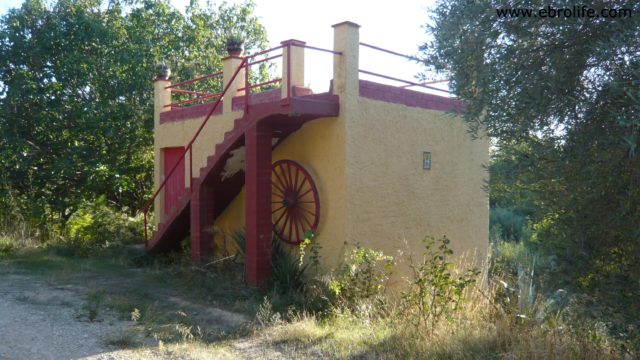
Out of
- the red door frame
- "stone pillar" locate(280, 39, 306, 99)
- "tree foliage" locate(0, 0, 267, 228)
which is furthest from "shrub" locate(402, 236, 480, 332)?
"tree foliage" locate(0, 0, 267, 228)

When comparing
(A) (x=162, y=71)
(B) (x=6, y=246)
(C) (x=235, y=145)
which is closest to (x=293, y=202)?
(C) (x=235, y=145)

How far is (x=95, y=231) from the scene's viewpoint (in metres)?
13.8

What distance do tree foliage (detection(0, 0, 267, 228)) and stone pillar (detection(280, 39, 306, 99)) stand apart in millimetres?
8084

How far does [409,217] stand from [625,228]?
5.51m

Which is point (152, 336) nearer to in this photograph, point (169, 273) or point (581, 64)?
point (169, 273)

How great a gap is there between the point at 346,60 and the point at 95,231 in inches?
320

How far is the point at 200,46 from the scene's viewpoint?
18.8m

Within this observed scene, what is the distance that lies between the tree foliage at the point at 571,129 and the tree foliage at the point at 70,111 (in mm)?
12159

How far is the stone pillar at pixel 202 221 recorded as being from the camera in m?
10.3

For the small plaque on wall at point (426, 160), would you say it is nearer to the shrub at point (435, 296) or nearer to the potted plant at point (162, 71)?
the shrub at point (435, 296)

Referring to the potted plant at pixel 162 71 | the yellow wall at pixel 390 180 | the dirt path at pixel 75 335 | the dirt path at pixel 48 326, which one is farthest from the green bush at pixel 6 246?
the yellow wall at pixel 390 180

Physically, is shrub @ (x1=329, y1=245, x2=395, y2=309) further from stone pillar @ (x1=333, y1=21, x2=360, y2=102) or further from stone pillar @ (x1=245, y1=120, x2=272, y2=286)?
stone pillar @ (x1=333, y1=21, x2=360, y2=102)

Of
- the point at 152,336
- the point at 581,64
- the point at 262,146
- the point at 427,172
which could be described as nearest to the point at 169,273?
the point at 262,146

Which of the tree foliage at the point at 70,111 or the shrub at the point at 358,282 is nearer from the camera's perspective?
the shrub at the point at 358,282
